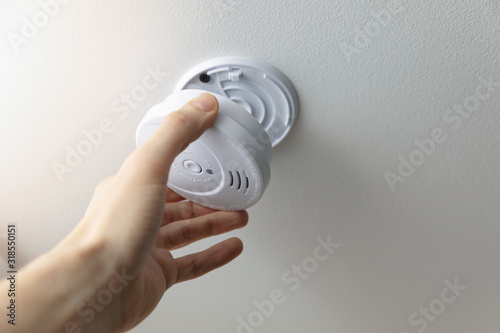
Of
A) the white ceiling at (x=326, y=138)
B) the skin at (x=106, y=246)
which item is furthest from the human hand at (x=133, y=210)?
the white ceiling at (x=326, y=138)

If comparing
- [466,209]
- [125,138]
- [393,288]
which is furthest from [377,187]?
[125,138]

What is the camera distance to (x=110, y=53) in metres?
0.61

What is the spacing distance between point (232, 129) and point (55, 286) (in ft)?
0.94

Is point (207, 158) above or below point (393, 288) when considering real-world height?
above

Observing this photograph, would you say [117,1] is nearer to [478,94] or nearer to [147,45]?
[147,45]

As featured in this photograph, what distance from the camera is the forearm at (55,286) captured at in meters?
0.50

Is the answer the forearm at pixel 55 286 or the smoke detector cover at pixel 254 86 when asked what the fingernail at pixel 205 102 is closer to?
the smoke detector cover at pixel 254 86

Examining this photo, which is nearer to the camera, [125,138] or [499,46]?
[499,46]

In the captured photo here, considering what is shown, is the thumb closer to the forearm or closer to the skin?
the skin

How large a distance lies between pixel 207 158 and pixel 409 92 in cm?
30

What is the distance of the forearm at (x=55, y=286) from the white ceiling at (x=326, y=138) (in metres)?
0.25

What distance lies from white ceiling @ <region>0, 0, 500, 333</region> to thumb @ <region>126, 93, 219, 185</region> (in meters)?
0.13

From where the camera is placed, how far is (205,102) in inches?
21.5

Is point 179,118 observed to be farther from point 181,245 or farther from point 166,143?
point 181,245
